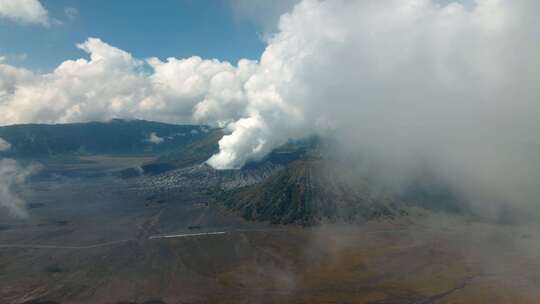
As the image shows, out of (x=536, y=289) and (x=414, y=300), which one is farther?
(x=536, y=289)

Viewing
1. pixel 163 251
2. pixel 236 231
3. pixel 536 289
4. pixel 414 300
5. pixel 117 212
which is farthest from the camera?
pixel 117 212

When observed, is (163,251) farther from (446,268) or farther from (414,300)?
(446,268)

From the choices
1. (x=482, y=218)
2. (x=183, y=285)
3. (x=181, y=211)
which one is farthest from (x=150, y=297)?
(x=482, y=218)

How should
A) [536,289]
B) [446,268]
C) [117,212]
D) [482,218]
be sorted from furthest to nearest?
[117,212]
[482,218]
[446,268]
[536,289]

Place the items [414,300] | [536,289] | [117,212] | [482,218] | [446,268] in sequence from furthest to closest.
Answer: [117,212], [482,218], [446,268], [536,289], [414,300]

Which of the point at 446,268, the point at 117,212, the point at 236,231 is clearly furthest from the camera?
the point at 117,212

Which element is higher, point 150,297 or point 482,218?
point 482,218

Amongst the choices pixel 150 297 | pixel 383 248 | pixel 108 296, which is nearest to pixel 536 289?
pixel 383 248

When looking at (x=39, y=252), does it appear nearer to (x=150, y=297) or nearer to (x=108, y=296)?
(x=108, y=296)

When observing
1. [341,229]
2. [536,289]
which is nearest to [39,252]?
[341,229]

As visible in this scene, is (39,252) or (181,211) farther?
(181,211)
